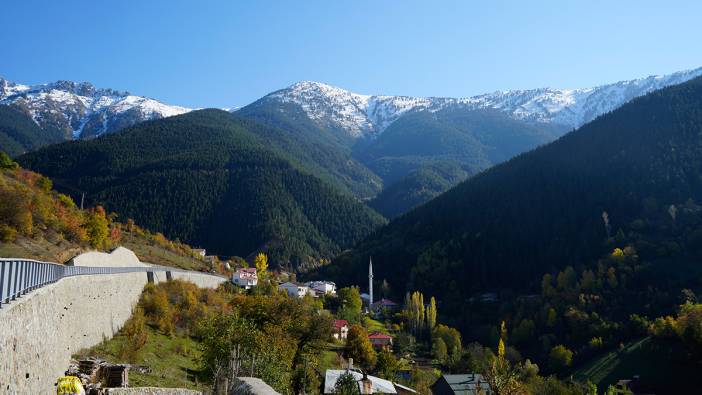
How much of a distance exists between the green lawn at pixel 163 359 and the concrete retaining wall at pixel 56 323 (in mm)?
652

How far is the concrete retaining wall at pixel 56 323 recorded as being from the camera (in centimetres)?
951

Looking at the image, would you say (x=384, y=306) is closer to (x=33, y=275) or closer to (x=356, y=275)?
(x=356, y=275)

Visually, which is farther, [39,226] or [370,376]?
[39,226]

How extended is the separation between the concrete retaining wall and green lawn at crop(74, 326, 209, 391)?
652 millimetres

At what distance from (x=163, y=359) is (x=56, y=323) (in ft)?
53.0

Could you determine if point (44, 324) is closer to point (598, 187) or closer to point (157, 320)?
point (157, 320)

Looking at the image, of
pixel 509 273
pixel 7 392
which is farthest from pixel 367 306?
pixel 7 392

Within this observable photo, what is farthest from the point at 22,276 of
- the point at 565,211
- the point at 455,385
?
the point at 565,211

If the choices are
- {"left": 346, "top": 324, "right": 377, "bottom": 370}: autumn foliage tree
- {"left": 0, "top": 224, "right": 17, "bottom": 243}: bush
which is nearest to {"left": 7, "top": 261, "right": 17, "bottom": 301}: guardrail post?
{"left": 0, "top": 224, "right": 17, "bottom": 243}: bush


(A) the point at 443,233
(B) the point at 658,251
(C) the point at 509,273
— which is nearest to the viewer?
(B) the point at 658,251

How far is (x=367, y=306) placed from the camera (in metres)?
108

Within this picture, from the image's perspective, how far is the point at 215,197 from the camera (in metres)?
175

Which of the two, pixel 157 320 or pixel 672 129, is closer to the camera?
pixel 157 320

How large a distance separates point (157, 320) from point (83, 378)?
72.2 ft
